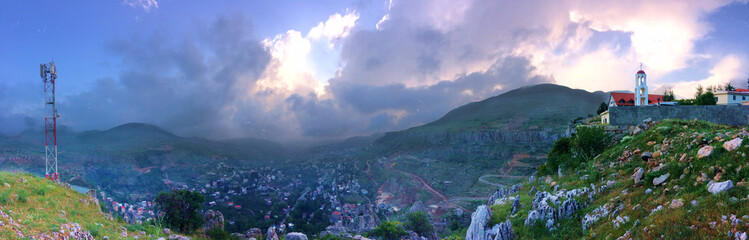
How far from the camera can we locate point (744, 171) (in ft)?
21.0

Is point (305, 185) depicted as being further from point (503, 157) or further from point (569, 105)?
point (569, 105)

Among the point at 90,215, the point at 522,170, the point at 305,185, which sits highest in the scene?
the point at 90,215

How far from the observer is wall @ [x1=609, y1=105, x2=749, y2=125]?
65.3 ft

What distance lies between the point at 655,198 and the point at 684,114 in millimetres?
20150

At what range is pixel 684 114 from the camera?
21.2 meters

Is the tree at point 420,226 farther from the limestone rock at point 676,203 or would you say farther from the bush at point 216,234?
the limestone rock at point 676,203

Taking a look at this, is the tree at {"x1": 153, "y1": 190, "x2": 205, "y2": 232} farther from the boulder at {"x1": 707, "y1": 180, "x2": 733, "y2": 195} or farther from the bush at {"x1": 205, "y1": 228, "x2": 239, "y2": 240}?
the boulder at {"x1": 707, "y1": 180, "x2": 733, "y2": 195}

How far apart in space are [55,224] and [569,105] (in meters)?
94.1

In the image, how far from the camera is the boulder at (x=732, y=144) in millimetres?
7366

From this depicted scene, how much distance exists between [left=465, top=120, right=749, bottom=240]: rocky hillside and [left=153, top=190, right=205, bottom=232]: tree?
1816cm

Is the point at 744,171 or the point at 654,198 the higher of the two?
the point at 744,171

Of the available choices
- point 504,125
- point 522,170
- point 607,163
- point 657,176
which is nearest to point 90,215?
point 657,176

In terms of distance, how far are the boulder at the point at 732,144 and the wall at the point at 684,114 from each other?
640 inches

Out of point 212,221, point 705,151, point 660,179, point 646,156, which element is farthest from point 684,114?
point 212,221
